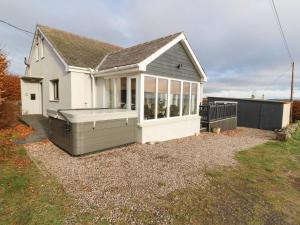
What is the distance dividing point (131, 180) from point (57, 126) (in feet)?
14.2

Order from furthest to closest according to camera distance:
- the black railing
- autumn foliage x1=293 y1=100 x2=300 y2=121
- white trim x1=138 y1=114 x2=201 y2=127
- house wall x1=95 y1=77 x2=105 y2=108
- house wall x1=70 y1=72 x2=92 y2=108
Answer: autumn foliage x1=293 y1=100 x2=300 y2=121 → the black railing → house wall x1=95 y1=77 x2=105 y2=108 → house wall x1=70 y1=72 x2=92 y2=108 → white trim x1=138 y1=114 x2=201 y2=127

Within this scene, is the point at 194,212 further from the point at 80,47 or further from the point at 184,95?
the point at 80,47

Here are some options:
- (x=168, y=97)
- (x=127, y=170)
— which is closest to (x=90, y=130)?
(x=127, y=170)

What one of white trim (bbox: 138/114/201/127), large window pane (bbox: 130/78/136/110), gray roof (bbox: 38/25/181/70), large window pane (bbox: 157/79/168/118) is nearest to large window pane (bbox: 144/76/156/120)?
white trim (bbox: 138/114/201/127)

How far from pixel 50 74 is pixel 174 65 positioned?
844 cm

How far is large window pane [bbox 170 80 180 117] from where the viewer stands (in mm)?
9531

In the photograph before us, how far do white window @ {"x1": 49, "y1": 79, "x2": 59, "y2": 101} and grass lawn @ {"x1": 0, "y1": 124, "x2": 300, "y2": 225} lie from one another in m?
7.04

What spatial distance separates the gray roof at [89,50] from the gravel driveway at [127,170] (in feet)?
14.8

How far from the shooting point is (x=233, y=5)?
825cm

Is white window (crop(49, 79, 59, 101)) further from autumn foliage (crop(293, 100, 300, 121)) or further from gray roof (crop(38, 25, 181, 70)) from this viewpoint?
autumn foliage (crop(293, 100, 300, 121))

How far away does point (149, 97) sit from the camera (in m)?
8.30

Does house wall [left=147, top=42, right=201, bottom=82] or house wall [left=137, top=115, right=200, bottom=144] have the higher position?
house wall [left=147, top=42, right=201, bottom=82]

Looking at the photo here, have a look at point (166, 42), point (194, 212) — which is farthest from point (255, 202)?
point (166, 42)

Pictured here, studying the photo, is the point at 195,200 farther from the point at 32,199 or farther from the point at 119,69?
the point at 119,69
